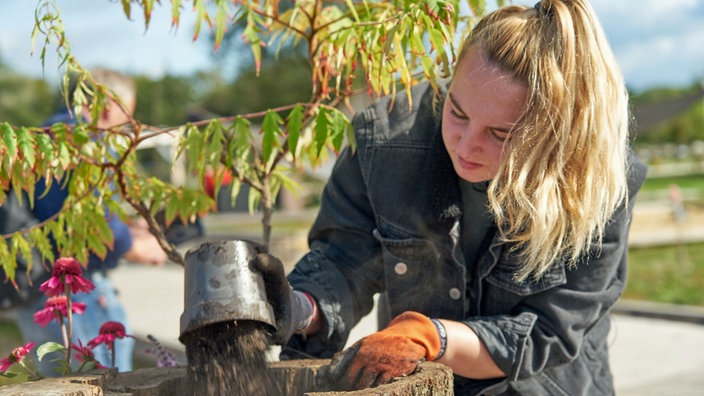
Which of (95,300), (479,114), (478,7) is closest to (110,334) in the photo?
(479,114)

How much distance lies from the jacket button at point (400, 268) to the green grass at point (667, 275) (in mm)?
6860

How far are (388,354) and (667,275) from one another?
29.4 feet

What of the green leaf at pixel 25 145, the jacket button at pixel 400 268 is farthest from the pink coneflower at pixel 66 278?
the jacket button at pixel 400 268

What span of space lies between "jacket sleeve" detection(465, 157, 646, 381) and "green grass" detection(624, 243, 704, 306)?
6761mm

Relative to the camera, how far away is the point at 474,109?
73.9 inches

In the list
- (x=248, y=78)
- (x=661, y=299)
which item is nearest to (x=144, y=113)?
(x=248, y=78)

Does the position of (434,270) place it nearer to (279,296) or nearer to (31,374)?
(279,296)

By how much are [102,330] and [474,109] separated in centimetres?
111

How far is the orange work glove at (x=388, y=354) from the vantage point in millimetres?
1779

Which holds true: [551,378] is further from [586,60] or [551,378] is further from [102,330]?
[102,330]

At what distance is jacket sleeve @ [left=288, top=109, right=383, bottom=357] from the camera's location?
221 cm

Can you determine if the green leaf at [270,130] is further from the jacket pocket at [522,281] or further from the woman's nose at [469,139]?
the jacket pocket at [522,281]

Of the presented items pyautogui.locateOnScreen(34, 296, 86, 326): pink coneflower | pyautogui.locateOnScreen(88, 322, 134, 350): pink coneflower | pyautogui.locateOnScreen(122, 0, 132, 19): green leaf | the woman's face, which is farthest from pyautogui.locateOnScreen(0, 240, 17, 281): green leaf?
the woman's face

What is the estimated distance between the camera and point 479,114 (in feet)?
6.14
